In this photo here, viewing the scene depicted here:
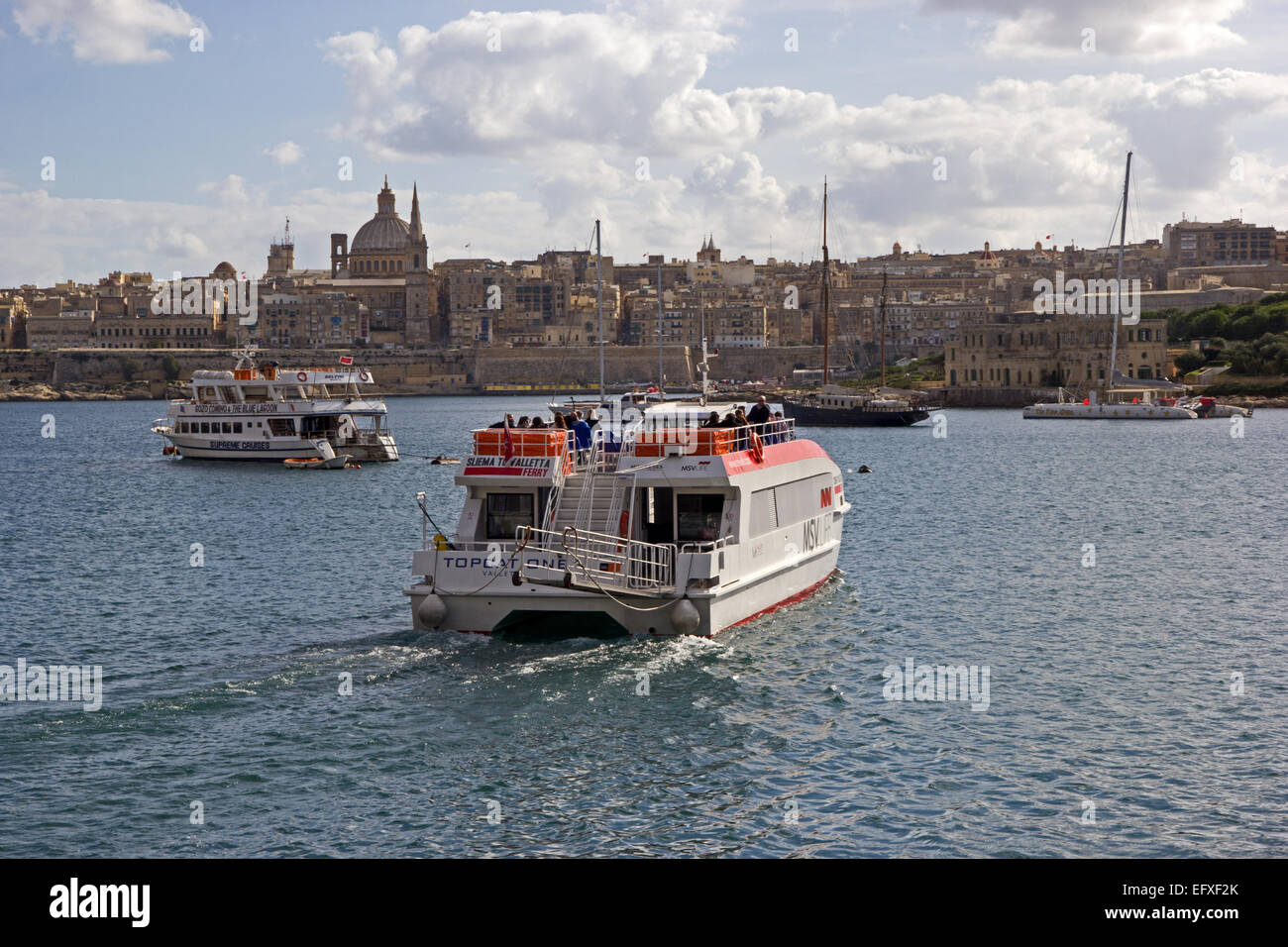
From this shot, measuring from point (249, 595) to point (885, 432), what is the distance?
231 feet

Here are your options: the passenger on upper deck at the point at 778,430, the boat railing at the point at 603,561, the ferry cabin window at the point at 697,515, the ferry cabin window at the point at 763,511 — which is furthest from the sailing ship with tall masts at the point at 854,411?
the boat railing at the point at 603,561

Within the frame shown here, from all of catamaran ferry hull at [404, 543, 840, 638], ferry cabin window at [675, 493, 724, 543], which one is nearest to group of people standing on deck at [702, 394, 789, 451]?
ferry cabin window at [675, 493, 724, 543]

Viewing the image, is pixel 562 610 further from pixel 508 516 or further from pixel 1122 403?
pixel 1122 403

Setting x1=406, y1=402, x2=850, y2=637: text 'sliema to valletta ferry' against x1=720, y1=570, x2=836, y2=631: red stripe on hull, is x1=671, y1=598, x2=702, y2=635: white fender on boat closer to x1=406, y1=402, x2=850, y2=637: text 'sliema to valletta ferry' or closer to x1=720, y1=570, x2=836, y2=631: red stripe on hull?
x1=406, y1=402, x2=850, y2=637: text 'sliema to valletta ferry'

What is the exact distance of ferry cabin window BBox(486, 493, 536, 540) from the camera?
19.9 meters

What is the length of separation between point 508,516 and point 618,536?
1.73 meters

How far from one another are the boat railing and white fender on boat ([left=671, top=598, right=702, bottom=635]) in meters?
0.34

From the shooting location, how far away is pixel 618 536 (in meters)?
19.3

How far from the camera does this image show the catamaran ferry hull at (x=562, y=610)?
Answer: 1802 cm

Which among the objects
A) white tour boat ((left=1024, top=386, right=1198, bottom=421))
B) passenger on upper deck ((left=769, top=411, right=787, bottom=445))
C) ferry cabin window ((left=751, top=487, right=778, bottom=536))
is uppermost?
passenger on upper deck ((left=769, top=411, right=787, bottom=445))

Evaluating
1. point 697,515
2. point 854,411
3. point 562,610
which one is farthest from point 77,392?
Answer: point 562,610
